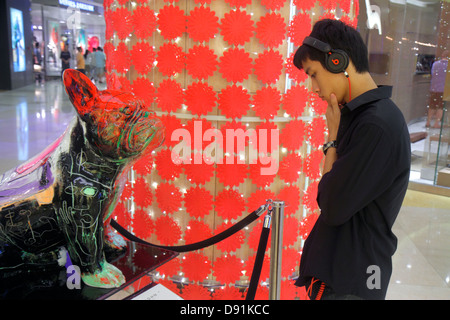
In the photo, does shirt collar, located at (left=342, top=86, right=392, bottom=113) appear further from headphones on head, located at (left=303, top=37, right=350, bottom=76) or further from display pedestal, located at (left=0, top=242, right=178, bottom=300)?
display pedestal, located at (left=0, top=242, right=178, bottom=300)

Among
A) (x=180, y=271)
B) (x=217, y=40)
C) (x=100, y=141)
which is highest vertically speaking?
(x=217, y=40)

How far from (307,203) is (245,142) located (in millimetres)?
659

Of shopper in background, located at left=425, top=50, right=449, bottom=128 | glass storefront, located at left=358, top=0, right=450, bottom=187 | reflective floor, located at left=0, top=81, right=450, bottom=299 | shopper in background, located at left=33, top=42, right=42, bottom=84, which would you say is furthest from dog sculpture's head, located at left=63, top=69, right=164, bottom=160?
shopper in background, located at left=33, top=42, right=42, bottom=84

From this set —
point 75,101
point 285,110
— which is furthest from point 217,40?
point 75,101

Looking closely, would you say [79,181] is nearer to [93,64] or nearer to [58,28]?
[93,64]

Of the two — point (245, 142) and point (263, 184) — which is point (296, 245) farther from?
point (245, 142)

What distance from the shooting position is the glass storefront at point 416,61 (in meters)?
6.26

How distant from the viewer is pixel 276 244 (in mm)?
2125

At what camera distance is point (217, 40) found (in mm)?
2471

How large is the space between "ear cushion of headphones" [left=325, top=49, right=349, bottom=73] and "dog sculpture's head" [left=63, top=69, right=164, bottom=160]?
2.39 ft

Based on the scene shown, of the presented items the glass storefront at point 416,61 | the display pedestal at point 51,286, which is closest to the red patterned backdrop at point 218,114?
the display pedestal at point 51,286
